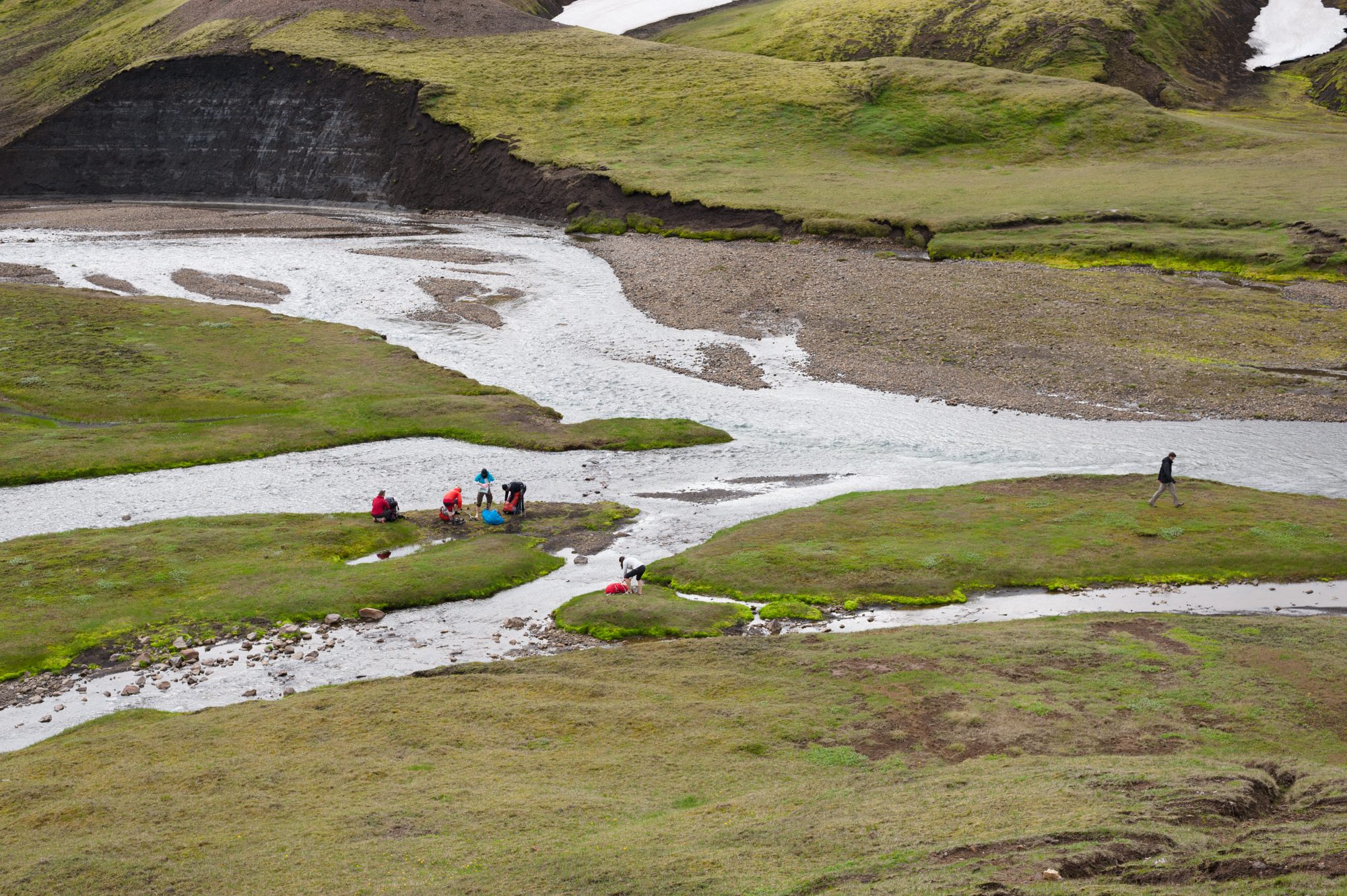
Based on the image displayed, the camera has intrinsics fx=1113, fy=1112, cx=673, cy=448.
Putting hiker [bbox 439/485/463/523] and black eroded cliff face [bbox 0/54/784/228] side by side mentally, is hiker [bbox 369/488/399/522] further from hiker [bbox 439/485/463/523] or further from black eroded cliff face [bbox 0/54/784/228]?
black eroded cliff face [bbox 0/54/784/228]

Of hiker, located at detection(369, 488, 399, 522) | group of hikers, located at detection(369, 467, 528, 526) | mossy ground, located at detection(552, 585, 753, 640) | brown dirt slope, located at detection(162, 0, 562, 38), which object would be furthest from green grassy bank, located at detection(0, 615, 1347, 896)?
→ brown dirt slope, located at detection(162, 0, 562, 38)

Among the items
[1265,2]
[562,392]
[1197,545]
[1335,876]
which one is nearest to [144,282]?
[562,392]

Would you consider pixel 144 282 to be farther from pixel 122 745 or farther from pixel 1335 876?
pixel 1335 876

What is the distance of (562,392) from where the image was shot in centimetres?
6500

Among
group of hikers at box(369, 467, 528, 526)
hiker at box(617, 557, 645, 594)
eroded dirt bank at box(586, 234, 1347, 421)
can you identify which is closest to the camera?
hiker at box(617, 557, 645, 594)

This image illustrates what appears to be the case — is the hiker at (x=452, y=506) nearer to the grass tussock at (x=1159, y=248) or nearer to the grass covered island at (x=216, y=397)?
the grass covered island at (x=216, y=397)

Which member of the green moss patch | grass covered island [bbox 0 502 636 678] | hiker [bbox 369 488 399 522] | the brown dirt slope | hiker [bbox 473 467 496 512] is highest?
the brown dirt slope

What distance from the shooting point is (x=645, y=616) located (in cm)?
3575

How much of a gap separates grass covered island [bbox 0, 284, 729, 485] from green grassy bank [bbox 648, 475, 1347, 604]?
558 inches

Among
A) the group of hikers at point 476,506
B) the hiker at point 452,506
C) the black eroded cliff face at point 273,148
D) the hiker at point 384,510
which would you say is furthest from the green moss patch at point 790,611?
the black eroded cliff face at point 273,148

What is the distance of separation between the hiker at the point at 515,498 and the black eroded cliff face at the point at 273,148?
73767 millimetres

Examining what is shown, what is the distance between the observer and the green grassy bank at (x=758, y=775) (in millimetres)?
18562

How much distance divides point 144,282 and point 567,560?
64.4 meters

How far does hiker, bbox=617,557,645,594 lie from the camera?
121ft
